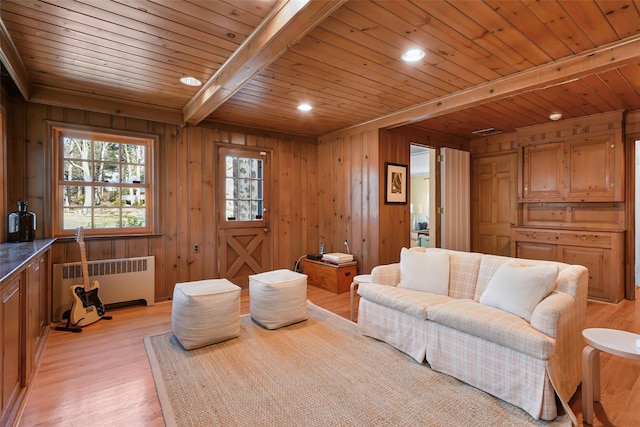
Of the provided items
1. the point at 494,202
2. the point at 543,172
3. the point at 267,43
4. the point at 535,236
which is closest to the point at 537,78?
the point at 267,43

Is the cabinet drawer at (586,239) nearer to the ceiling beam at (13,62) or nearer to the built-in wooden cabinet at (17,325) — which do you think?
the built-in wooden cabinet at (17,325)

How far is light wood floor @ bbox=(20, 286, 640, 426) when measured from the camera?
6.01 ft

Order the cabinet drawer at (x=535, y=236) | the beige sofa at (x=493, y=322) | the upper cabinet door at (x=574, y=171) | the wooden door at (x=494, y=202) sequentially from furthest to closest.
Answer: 1. the wooden door at (x=494, y=202)
2. the cabinet drawer at (x=535, y=236)
3. the upper cabinet door at (x=574, y=171)
4. the beige sofa at (x=493, y=322)

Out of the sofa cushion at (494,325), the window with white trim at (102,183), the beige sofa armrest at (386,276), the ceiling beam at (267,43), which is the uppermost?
the ceiling beam at (267,43)

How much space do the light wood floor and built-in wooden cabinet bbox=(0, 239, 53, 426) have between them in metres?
0.12

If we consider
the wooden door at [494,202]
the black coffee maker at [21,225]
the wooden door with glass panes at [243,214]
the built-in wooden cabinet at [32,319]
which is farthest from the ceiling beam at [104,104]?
the wooden door at [494,202]

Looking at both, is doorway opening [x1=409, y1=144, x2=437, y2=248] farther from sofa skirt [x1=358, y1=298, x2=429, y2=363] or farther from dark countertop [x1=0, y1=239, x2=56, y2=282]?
dark countertop [x1=0, y1=239, x2=56, y2=282]

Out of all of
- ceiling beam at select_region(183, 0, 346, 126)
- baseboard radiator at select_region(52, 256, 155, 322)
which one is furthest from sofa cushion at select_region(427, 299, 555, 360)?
baseboard radiator at select_region(52, 256, 155, 322)

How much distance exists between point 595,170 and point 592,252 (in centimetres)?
106

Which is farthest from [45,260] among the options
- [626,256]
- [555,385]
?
[626,256]

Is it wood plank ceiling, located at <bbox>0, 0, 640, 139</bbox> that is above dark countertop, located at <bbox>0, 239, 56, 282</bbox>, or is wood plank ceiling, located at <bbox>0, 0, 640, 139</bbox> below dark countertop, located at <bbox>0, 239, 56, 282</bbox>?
above

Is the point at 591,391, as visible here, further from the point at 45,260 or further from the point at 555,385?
the point at 45,260

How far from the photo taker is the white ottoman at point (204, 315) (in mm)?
2613

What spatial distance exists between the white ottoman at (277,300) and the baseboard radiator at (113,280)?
1.52 meters
